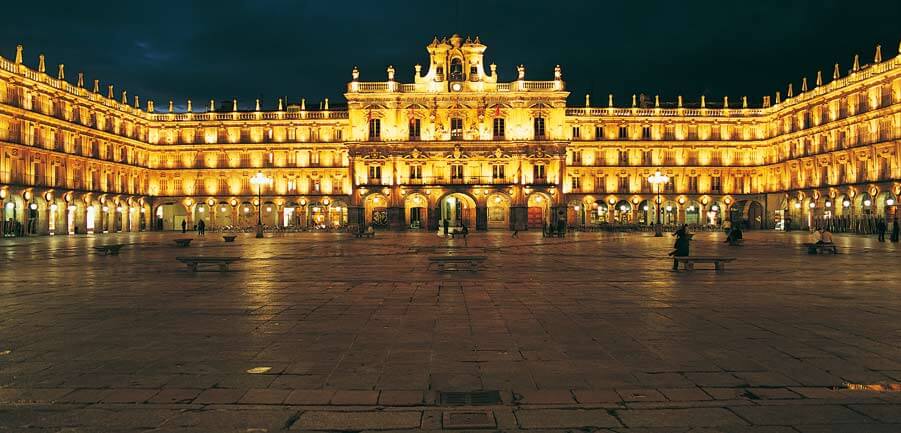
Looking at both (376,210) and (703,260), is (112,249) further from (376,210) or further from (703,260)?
(376,210)

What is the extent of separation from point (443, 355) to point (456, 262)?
11309 mm

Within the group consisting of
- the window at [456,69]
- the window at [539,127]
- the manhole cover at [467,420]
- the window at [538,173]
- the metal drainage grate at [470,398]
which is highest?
the window at [456,69]

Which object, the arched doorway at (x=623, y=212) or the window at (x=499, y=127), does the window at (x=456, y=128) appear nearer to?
the window at (x=499, y=127)

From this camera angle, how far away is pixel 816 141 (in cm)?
6750

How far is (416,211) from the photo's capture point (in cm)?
7369

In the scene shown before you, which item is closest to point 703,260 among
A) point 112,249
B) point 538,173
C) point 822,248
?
point 822,248

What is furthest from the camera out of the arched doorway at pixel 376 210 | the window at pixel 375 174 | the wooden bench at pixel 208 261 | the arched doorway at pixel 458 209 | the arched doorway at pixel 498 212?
the arched doorway at pixel 498 212

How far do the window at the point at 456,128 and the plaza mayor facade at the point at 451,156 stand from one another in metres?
0.15

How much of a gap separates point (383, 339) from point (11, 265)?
1955 centimetres

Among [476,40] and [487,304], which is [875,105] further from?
[487,304]

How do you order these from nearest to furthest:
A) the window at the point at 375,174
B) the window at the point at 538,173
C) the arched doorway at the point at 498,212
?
1. the window at the point at 538,173
2. the window at the point at 375,174
3. the arched doorway at the point at 498,212

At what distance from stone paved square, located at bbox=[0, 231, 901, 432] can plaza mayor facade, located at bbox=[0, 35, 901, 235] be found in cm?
4127

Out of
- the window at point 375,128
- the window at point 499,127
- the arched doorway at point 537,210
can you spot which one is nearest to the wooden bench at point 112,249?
the window at point 375,128

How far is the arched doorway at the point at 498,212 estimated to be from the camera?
73.2 meters
